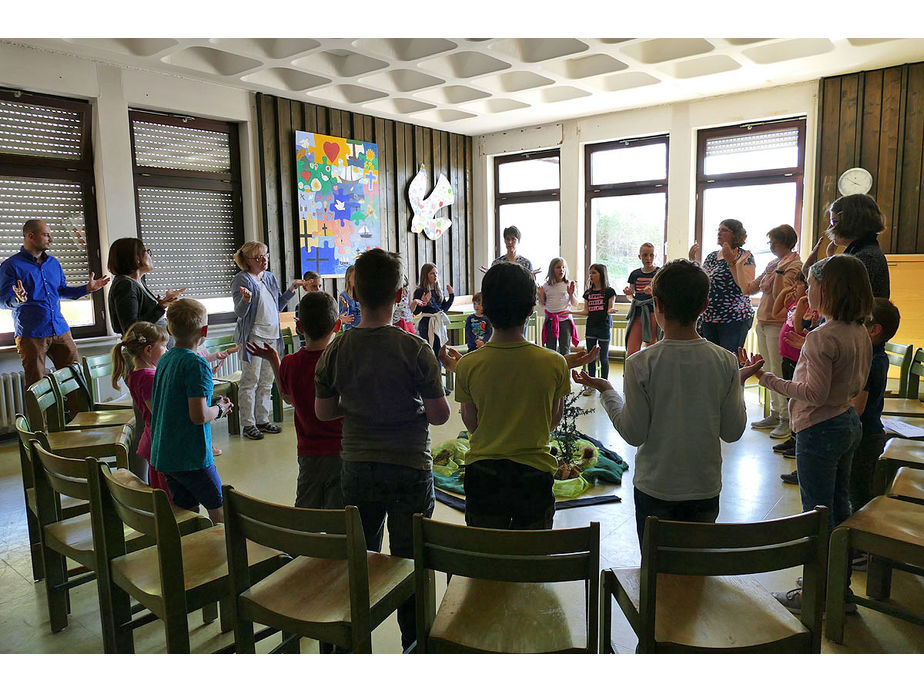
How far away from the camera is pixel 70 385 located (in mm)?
3697

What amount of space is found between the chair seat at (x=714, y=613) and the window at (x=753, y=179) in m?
5.93

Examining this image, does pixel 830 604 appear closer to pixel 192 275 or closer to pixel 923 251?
pixel 923 251

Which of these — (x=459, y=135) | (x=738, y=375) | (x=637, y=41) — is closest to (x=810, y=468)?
(x=738, y=375)

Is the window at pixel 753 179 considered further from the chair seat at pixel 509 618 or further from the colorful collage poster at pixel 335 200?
the chair seat at pixel 509 618

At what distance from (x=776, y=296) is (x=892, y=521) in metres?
2.83

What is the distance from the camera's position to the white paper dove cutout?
8.24 metres

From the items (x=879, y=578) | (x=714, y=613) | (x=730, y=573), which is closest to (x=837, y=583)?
(x=879, y=578)

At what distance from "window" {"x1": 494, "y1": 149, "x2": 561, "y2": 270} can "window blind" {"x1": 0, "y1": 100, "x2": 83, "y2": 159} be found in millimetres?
5408

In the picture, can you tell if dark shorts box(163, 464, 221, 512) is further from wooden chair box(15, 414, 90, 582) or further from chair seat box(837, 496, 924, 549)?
chair seat box(837, 496, 924, 549)

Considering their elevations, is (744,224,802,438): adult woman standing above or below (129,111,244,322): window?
below

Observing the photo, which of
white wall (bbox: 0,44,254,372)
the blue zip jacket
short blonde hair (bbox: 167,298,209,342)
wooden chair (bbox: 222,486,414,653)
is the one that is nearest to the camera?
wooden chair (bbox: 222,486,414,653)

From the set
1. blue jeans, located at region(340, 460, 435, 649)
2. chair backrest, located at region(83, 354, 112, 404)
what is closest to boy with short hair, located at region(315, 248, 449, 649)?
blue jeans, located at region(340, 460, 435, 649)

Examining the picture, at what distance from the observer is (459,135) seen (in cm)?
897
